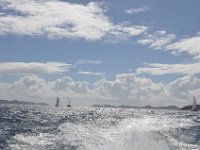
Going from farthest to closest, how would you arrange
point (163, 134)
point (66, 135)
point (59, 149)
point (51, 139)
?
1. point (163, 134)
2. point (66, 135)
3. point (51, 139)
4. point (59, 149)

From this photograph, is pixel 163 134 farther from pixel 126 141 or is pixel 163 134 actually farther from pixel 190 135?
pixel 126 141

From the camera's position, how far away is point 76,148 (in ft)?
97.6

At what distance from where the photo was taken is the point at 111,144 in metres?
32.0

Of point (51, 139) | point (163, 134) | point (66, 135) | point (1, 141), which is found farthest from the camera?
point (163, 134)

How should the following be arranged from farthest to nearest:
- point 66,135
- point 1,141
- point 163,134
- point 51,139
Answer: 1. point 163,134
2. point 66,135
3. point 51,139
4. point 1,141

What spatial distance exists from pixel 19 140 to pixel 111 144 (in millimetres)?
7131

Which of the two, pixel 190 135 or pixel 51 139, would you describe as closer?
pixel 51 139

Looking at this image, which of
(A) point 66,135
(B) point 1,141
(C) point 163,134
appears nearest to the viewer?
(B) point 1,141

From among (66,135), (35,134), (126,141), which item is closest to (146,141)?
(126,141)

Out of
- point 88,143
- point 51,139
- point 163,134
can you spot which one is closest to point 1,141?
point 51,139

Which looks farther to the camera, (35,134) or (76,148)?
(35,134)

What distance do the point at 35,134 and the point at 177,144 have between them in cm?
1226

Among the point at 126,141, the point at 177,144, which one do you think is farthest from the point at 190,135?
the point at 126,141

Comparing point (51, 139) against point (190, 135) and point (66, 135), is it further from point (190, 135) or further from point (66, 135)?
point (190, 135)
